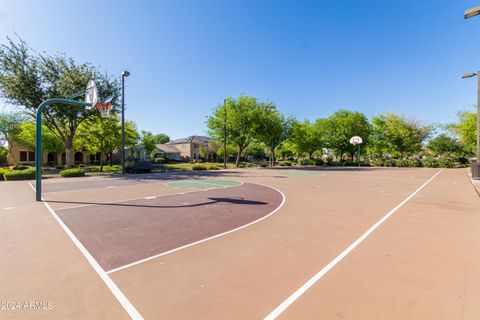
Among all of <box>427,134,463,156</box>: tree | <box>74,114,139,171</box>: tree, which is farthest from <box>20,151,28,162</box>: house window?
<box>427,134,463,156</box>: tree

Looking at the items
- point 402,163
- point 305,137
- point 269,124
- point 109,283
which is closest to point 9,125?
point 269,124

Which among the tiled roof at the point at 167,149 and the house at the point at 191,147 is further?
the house at the point at 191,147

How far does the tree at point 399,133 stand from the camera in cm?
4181

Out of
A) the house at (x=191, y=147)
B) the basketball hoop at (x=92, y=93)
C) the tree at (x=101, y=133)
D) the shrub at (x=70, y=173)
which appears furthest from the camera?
the house at (x=191, y=147)

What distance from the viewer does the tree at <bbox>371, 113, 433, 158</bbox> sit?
41812 millimetres

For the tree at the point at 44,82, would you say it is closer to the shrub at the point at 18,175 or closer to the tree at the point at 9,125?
the shrub at the point at 18,175

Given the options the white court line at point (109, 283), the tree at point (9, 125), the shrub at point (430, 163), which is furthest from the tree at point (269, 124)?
the tree at point (9, 125)

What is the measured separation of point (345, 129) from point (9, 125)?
58086mm

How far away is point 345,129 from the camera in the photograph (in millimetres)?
44562

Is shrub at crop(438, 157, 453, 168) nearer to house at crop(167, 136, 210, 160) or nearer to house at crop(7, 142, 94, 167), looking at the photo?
house at crop(167, 136, 210, 160)

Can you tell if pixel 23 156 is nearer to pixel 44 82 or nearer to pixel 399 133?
pixel 44 82

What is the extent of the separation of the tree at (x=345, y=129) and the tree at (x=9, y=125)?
178 feet

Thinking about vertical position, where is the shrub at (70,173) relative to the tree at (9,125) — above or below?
below

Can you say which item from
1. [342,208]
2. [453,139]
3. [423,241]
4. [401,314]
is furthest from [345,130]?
[401,314]
